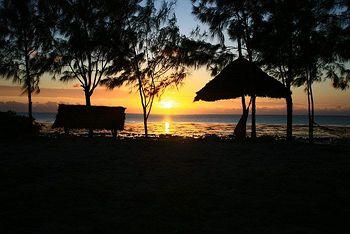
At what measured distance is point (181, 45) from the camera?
72.1 feet

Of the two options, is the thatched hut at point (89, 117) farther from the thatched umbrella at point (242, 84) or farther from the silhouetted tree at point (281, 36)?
the silhouetted tree at point (281, 36)

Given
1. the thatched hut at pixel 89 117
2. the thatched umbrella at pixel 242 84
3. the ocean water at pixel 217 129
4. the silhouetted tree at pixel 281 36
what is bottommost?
the ocean water at pixel 217 129

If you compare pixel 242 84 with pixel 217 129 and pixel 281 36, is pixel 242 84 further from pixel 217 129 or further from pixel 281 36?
pixel 217 129

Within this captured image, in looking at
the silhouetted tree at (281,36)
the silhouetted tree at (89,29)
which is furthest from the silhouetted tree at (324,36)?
the silhouetted tree at (89,29)

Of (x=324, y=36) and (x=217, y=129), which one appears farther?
(x=217, y=129)

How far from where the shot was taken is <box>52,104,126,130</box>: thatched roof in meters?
20.7

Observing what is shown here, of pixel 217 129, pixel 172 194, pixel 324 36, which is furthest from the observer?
pixel 217 129

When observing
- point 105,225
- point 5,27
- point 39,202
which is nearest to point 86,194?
point 39,202

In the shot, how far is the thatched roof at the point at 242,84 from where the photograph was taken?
1833 centimetres

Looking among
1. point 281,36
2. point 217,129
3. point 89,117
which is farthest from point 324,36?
point 217,129

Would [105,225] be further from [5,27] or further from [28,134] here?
[5,27]

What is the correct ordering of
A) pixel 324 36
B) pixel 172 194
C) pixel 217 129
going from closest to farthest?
pixel 172 194, pixel 324 36, pixel 217 129

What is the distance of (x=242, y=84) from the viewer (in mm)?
18297

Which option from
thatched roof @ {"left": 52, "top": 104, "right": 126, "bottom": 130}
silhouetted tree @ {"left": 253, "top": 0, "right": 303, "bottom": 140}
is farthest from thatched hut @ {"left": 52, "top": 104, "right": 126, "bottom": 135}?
silhouetted tree @ {"left": 253, "top": 0, "right": 303, "bottom": 140}
